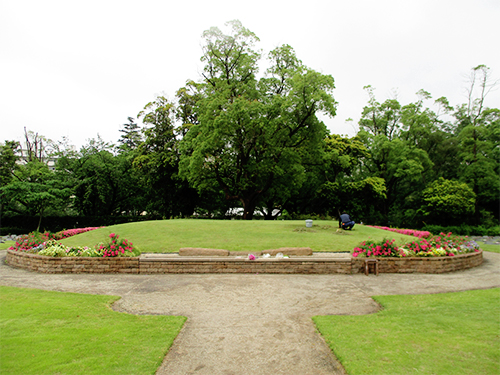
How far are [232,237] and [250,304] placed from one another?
723cm

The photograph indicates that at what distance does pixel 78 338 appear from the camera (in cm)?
446

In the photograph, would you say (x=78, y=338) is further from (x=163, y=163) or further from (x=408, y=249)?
(x=163, y=163)

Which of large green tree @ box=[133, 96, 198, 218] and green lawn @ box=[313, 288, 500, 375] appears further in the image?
large green tree @ box=[133, 96, 198, 218]

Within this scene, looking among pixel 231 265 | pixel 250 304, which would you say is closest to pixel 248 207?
pixel 231 265

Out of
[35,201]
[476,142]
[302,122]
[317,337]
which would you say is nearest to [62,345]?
[317,337]

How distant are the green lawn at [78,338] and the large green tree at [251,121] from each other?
58.8 feet

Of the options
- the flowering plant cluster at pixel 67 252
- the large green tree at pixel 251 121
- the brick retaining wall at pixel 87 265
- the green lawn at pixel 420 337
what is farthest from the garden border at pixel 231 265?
the large green tree at pixel 251 121

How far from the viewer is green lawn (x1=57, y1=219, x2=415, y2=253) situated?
12562 mm

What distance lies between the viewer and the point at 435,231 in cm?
2916

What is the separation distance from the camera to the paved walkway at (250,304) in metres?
4.11

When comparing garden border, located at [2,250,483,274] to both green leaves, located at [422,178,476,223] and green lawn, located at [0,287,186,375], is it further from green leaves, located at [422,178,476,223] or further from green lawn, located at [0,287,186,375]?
green leaves, located at [422,178,476,223]

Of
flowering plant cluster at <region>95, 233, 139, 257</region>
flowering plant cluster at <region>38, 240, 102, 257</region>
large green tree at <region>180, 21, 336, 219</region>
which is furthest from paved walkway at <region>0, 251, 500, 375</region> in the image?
large green tree at <region>180, 21, 336, 219</region>

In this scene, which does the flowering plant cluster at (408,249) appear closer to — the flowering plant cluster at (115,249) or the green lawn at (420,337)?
the green lawn at (420,337)

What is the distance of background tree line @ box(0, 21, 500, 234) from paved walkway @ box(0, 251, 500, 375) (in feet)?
49.5
